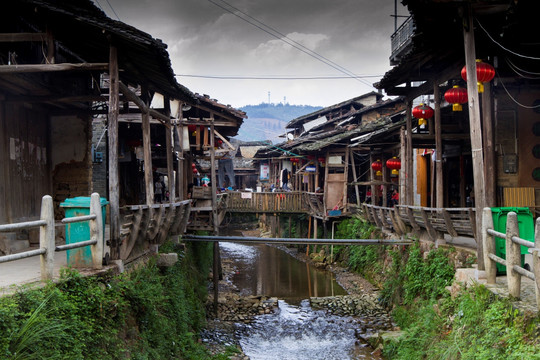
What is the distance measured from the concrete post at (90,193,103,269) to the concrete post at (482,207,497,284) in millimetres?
5912

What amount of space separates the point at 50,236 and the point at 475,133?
22.8 ft

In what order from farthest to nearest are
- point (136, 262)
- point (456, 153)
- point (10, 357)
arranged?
1. point (456, 153)
2. point (136, 262)
3. point (10, 357)

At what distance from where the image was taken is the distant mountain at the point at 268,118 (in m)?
140

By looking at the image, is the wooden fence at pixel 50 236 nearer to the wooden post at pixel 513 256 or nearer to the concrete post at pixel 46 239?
the concrete post at pixel 46 239

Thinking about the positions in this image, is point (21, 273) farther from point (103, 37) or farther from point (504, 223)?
point (504, 223)

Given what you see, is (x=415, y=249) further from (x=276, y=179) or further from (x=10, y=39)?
(x=276, y=179)

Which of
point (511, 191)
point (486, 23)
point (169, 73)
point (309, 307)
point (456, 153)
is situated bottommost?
point (309, 307)

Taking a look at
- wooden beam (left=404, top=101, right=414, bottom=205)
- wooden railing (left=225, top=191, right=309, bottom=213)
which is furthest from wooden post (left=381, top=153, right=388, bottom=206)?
wooden beam (left=404, top=101, right=414, bottom=205)

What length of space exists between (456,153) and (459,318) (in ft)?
33.4

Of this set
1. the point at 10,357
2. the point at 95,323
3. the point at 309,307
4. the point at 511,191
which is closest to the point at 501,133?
the point at 511,191

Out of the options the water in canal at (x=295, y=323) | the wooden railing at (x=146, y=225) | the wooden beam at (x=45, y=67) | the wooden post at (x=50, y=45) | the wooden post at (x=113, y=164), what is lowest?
the water in canal at (x=295, y=323)

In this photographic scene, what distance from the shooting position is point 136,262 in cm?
829

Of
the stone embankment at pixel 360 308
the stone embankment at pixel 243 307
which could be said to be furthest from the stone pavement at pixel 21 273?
the stone embankment at pixel 360 308

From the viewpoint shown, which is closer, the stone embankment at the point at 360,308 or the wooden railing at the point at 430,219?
the wooden railing at the point at 430,219
